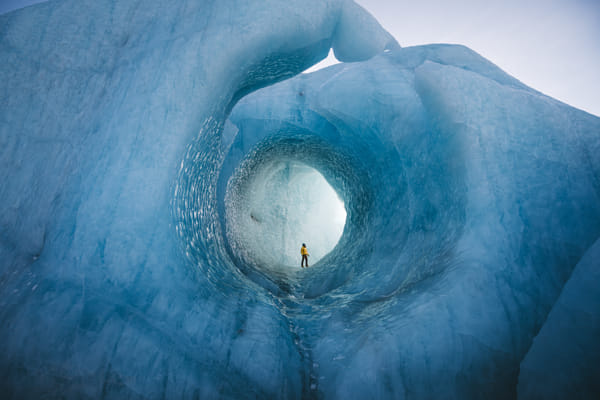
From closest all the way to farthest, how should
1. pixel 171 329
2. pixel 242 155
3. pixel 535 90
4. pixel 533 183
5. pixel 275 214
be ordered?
pixel 171 329
pixel 533 183
pixel 535 90
pixel 242 155
pixel 275 214

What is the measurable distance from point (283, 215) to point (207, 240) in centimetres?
601

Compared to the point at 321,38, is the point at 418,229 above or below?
below

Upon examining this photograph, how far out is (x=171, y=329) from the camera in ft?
5.83

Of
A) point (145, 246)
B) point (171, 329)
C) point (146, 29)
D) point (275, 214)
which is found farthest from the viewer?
point (275, 214)

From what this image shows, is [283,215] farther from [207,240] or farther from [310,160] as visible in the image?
[207,240]

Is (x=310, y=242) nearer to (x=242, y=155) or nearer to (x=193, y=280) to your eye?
(x=242, y=155)

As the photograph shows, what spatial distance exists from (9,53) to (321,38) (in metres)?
2.68

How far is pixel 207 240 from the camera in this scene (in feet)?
9.82

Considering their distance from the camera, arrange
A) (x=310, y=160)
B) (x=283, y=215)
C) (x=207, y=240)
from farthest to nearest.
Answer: (x=283, y=215)
(x=310, y=160)
(x=207, y=240)

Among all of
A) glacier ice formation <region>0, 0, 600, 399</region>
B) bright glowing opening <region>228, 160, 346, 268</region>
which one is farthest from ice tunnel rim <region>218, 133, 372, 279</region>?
glacier ice formation <region>0, 0, 600, 399</region>

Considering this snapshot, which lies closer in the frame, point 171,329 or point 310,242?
point 171,329

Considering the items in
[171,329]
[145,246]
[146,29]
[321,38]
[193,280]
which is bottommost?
[171,329]

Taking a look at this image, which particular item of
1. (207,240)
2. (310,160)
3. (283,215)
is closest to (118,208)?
(207,240)

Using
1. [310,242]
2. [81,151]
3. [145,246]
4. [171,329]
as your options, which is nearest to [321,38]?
[81,151]
